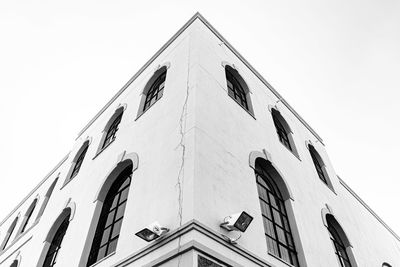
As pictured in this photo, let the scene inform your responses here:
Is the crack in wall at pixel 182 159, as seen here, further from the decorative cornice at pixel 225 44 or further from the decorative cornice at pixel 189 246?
the decorative cornice at pixel 225 44

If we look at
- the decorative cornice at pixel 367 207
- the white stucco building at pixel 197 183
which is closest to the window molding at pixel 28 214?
the white stucco building at pixel 197 183

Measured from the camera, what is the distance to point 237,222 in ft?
14.7

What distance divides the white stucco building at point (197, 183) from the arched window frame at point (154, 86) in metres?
0.05

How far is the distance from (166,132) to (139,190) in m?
1.34

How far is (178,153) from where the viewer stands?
552 centimetres

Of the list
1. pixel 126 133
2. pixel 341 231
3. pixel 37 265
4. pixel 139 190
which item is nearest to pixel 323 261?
pixel 341 231

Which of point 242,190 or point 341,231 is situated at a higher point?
point 341,231

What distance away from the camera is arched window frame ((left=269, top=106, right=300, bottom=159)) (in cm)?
1040

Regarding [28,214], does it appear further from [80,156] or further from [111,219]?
[111,219]

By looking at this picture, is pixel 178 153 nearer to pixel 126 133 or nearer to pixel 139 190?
pixel 139 190

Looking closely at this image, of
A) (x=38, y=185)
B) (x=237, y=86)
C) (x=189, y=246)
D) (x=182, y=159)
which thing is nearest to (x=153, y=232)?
(x=189, y=246)

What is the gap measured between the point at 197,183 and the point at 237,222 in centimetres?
85

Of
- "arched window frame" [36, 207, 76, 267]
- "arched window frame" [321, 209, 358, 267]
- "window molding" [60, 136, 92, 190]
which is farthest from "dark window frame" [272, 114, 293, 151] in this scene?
"arched window frame" [36, 207, 76, 267]

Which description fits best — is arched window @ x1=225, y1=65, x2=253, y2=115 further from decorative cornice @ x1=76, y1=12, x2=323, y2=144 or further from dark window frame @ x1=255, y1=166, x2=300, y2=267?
dark window frame @ x1=255, y1=166, x2=300, y2=267
